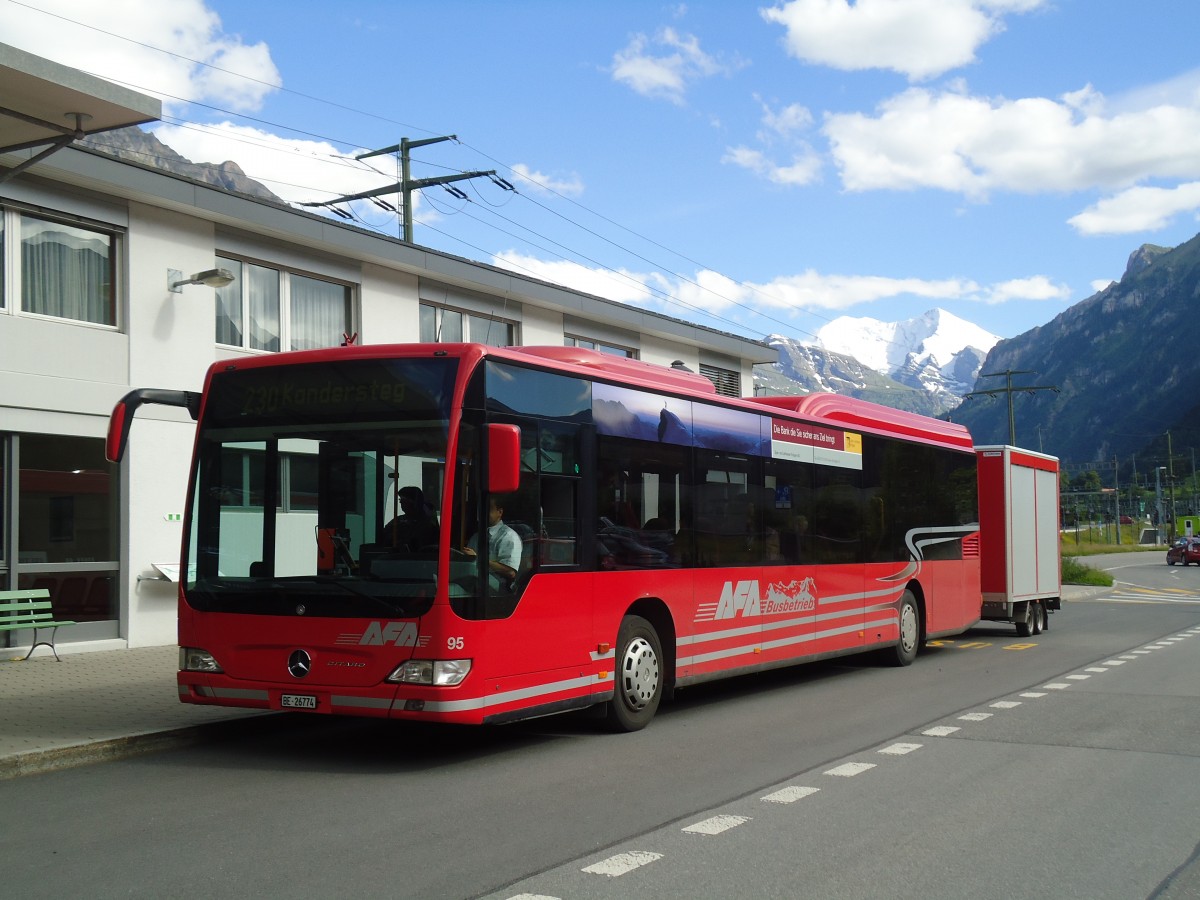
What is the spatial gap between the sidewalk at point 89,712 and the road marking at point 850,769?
4.92 metres

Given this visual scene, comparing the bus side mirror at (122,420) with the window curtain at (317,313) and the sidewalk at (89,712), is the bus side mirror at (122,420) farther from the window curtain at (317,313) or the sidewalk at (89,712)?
the window curtain at (317,313)

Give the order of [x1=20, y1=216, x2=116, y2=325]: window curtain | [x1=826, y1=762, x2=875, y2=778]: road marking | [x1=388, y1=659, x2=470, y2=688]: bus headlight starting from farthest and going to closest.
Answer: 1. [x1=20, y1=216, x2=116, y2=325]: window curtain
2. [x1=388, y1=659, x2=470, y2=688]: bus headlight
3. [x1=826, y1=762, x2=875, y2=778]: road marking

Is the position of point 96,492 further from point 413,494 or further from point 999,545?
point 999,545

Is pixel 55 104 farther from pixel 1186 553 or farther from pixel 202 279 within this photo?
pixel 1186 553

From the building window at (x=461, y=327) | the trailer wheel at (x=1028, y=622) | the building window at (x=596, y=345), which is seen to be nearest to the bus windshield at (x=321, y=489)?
the building window at (x=461, y=327)

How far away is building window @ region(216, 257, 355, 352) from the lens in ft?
59.6

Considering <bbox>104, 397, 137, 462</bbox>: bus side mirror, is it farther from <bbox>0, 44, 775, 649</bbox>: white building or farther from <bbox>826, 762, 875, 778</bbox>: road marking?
<bbox>0, 44, 775, 649</bbox>: white building

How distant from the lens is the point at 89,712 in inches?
413

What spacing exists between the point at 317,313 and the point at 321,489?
37.2 feet

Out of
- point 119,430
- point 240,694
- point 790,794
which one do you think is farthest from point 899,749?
point 119,430

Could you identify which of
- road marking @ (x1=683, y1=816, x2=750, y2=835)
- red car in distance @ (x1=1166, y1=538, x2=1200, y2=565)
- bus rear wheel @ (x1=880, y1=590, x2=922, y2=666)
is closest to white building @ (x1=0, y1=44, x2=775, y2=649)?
bus rear wheel @ (x1=880, y1=590, x2=922, y2=666)

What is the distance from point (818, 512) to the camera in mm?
13828

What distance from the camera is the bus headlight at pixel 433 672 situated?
8320 millimetres

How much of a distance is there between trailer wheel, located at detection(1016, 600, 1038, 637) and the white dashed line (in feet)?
39.0
